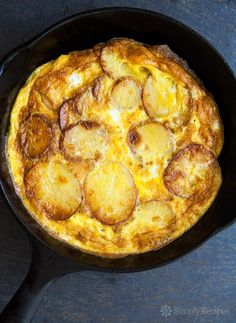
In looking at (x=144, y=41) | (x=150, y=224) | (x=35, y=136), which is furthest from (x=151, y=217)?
(x=144, y=41)

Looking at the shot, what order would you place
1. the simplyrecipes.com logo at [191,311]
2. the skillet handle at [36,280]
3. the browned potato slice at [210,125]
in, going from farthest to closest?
the simplyrecipes.com logo at [191,311] → the browned potato slice at [210,125] → the skillet handle at [36,280]

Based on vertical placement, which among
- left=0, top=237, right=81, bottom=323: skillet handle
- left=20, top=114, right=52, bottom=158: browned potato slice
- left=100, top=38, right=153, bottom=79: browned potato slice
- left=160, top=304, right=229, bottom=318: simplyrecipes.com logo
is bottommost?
left=160, top=304, right=229, bottom=318: simplyrecipes.com logo

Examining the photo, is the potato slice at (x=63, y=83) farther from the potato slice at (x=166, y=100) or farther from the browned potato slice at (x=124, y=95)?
the potato slice at (x=166, y=100)

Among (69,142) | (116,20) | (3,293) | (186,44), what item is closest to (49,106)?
(69,142)

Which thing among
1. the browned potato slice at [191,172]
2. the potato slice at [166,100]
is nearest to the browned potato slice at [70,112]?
the potato slice at [166,100]

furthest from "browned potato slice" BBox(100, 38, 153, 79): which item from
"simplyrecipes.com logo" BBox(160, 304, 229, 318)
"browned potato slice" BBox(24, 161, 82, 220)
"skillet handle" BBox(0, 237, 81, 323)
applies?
"simplyrecipes.com logo" BBox(160, 304, 229, 318)

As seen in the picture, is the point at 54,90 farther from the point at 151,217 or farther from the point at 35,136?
the point at 151,217

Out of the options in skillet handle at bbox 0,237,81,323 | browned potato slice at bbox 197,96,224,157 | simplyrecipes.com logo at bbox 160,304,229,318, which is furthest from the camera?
simplyrecipes.com logo at bbox 160,304,229,318

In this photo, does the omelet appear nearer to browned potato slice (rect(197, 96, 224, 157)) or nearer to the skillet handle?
browned potato slice (rect(197, 96, 224, 157))
